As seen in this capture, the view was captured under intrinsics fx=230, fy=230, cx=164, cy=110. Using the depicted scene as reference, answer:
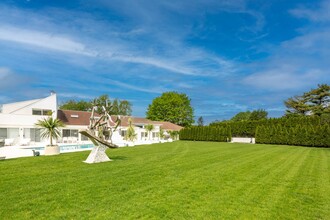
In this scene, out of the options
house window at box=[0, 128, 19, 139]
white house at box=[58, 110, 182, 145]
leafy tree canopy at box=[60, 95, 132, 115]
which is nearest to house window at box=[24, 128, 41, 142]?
house window at box=[0, 128, 19, 139]

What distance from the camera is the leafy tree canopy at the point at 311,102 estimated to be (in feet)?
143

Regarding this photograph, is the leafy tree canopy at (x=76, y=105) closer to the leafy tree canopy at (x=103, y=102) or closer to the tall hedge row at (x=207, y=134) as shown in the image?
the leafy tree canopy at (x=103, y=102)

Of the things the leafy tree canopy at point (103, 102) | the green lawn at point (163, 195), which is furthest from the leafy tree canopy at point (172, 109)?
the green lawn at point (163, 195)

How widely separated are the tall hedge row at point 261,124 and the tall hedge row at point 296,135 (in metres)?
1.03

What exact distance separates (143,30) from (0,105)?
26.3 m

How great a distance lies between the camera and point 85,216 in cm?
470

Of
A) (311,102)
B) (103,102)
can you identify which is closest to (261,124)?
(311,102)

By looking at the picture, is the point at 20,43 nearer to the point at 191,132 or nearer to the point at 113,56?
the point at 113,56

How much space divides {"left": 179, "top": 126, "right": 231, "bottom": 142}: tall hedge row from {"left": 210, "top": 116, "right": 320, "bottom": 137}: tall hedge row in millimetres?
1835

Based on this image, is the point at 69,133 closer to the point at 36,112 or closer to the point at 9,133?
the point at 36,112

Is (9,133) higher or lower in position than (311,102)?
lower

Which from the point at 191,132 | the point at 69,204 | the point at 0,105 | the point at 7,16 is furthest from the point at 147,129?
the point at 69,204

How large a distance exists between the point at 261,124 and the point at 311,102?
57.0 ft

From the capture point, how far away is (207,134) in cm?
4100
